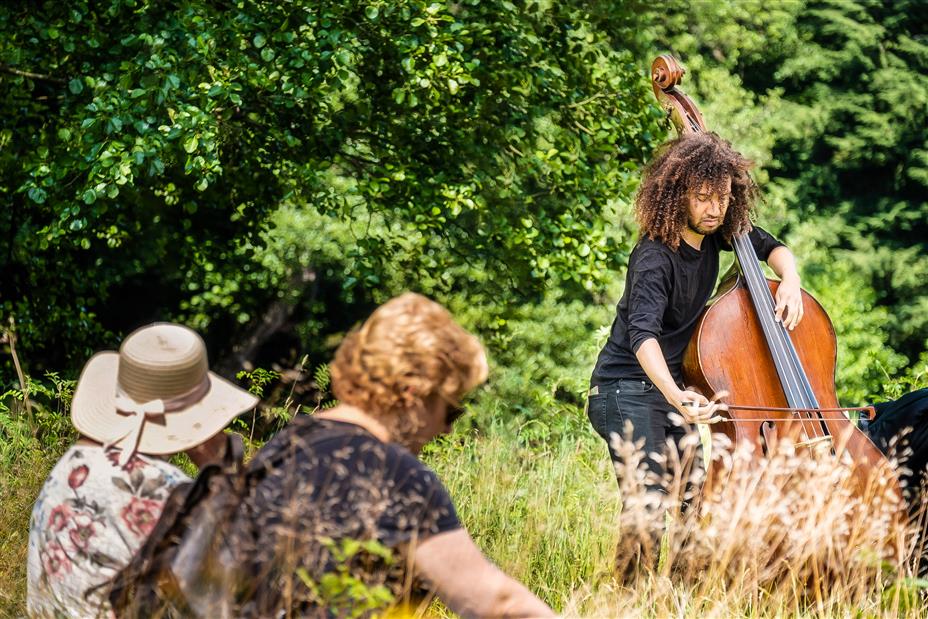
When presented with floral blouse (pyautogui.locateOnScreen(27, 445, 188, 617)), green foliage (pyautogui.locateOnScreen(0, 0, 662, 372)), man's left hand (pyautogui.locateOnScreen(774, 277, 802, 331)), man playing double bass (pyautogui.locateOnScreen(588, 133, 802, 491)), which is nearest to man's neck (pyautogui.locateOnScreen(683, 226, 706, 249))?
man playing double bass (pyautogui.locateOnScreen(588, 133, 802, 491))

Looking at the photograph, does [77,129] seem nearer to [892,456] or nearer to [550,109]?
[550,109]

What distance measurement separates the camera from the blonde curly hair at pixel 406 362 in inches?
80.7

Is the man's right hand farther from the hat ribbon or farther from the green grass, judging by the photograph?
the green grass

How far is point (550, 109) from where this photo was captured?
658 cm

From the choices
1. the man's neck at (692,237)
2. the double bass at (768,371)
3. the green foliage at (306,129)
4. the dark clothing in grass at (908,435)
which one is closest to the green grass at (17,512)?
the green foliage at (306,129)

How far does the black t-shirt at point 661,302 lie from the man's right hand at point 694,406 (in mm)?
221

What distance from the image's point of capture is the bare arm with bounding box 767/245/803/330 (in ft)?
11.4

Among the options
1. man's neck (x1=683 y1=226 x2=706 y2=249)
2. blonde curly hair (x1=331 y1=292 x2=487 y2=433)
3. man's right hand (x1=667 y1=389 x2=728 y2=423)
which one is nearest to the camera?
blonde curly hair (x1=331 y1=292 x2=487 y2=433)

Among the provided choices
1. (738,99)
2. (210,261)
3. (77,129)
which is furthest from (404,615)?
(738,99)

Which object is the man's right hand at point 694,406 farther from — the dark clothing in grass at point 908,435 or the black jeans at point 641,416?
the dark clothing in grass at point 908,435

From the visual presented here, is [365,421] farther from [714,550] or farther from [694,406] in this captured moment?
[694,406]

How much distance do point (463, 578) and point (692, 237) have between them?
5.83 ft

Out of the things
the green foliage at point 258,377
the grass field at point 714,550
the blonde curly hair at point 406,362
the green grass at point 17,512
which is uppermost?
the blonde curly hair at point 406,362

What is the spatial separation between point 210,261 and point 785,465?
5.44 m
